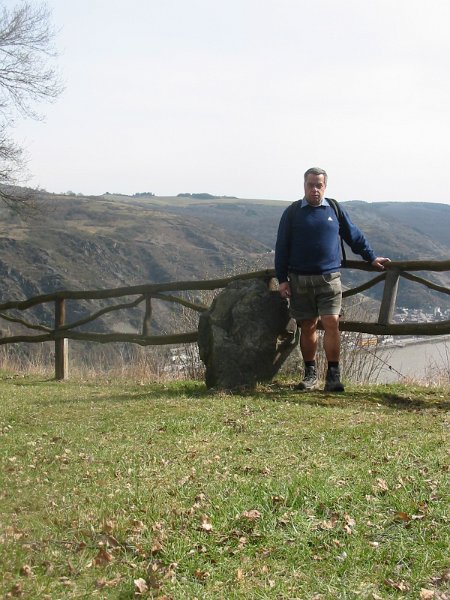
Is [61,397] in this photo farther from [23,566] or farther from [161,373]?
[23,566]

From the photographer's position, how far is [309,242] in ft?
30.5

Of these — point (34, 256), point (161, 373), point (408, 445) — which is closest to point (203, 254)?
point (34, 256)

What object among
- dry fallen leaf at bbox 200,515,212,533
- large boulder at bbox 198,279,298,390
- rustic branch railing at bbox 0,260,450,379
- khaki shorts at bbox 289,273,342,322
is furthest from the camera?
large boulder at bbox 198,279,298,390

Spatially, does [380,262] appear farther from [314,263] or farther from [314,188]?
[314,188]

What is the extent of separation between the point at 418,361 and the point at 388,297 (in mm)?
4712

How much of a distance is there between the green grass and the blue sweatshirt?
2.18m

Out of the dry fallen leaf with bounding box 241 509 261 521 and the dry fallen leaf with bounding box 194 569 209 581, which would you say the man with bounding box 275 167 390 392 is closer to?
the dry fallen leaf with bounding box 241 509 261 521

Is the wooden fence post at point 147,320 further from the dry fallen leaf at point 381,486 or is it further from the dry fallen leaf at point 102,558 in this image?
the dry fallen leaf at point 102,558

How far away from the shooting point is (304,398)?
8.89 meters

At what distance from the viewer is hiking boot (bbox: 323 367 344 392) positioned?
9.31m

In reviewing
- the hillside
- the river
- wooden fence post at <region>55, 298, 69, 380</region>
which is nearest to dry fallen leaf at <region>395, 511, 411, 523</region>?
the river

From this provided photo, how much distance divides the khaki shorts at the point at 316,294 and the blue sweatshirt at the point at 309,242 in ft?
0.28

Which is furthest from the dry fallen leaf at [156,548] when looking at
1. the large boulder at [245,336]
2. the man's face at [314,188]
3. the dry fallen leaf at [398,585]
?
the man's face at [314,188]

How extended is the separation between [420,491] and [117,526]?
6.17 ft
